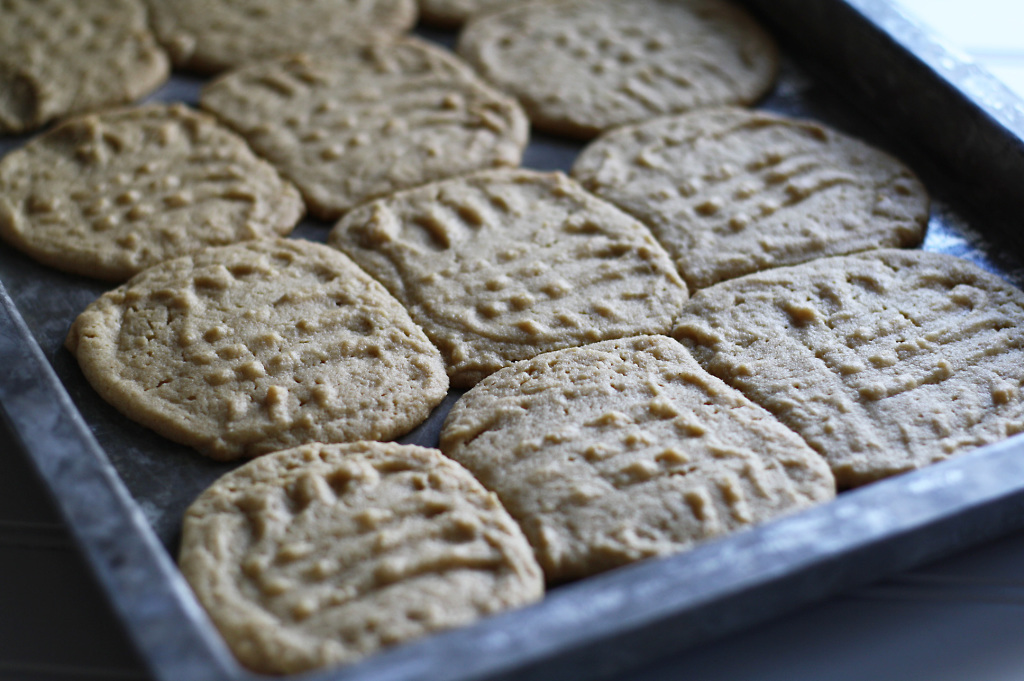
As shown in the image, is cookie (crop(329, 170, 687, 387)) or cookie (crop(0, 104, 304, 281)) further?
cookie (crop(0, 104, 304, 281))

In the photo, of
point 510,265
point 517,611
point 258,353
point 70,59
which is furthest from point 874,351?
point 70,59

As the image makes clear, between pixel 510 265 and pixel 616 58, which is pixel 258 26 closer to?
pixel 616 58

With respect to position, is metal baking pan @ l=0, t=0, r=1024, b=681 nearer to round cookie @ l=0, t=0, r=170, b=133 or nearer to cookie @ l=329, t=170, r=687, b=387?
cookie @ l=329, t=170, r=687, b=387

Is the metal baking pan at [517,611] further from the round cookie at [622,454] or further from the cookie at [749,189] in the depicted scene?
the cookie at [749,189]

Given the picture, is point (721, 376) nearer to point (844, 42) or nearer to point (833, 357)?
point (833, 357)

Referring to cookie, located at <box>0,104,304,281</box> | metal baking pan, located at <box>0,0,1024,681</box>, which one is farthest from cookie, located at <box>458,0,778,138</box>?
metal baking pan, located at <box>0,0,1024,681</box>

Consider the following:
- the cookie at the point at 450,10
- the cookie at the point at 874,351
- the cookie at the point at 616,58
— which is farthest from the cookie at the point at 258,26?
the cookie at the point at 874,351
